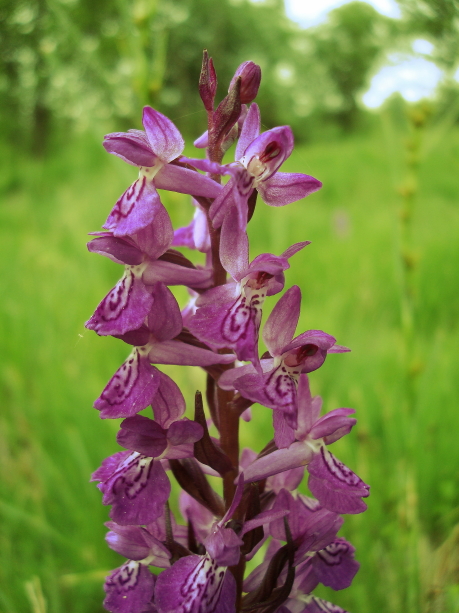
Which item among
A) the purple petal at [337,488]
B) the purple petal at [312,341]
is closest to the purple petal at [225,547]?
the purple petal at [337,488]

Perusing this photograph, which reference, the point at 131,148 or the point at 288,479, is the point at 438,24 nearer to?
the point at 131,148

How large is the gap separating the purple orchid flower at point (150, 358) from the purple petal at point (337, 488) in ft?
0.54

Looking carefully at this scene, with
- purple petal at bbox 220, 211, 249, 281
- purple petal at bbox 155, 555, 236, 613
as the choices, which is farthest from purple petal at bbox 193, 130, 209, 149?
purple petal at bbox 155, 555, 236, 613

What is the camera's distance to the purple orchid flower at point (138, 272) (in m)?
0.55

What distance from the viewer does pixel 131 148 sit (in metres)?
0.57

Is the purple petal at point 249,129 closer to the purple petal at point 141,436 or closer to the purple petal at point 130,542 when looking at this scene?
the purple petal at point 141,436

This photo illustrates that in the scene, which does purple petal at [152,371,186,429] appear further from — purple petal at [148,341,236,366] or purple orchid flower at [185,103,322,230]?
purple orchid flower at [185,103,322,230]

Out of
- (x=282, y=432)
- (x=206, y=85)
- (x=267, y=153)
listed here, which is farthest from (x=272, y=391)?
(x=206, y=85)

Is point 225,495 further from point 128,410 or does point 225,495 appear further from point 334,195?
point 334,195

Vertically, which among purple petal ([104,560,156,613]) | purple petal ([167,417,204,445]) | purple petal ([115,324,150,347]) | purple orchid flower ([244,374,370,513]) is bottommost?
purple petal ([104,560,156,613])

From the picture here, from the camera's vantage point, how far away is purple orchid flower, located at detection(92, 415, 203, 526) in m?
0.56

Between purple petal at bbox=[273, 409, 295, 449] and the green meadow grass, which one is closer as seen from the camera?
purple petal at bbox=[273, 409, 295, 449]

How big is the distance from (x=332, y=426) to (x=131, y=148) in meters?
0.39

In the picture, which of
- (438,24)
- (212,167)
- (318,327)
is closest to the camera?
(212,167)
